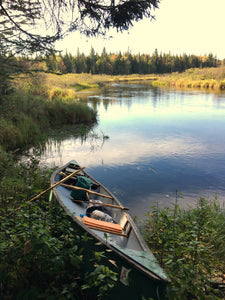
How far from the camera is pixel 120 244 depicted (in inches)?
149

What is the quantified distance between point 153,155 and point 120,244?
704cm

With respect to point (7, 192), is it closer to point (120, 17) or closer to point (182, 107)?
point (120, 17)

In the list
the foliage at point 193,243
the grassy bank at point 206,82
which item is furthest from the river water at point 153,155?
the grassy bank at point 206,82

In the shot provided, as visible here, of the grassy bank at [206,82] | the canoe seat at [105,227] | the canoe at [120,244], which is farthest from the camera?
the grassy bank at [206,82]

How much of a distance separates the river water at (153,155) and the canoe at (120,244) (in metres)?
1.36

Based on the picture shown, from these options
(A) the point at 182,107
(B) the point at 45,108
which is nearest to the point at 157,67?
(A) the point at 182,107

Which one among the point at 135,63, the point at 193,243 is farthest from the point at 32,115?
the point at 135,63

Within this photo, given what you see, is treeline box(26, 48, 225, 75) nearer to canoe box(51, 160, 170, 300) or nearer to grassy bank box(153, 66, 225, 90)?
grassy bank box(153, 66, 225, 90)

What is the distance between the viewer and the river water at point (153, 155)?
7.26 metres

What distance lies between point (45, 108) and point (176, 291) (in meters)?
13.2

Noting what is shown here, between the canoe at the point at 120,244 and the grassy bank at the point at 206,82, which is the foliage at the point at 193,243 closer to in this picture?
the canoe at the point at 120,244

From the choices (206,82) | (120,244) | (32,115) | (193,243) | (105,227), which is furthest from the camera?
(206,82)

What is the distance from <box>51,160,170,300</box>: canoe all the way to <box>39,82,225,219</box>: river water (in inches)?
53.4

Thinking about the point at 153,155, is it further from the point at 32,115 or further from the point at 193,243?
the point at 193,243
